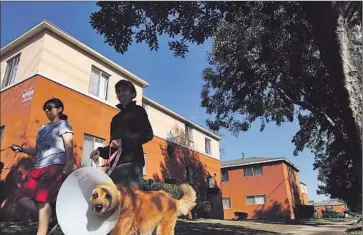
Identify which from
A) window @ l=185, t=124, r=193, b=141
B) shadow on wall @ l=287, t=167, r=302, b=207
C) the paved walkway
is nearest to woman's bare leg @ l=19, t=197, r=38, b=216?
the paved walkway

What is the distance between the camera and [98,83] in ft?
47.8

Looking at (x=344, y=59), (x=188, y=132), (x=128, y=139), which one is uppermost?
(x=188, y=132)

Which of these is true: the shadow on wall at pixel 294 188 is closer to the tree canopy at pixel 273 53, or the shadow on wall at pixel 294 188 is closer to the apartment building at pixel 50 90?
the tree canopy at pixel 273 53

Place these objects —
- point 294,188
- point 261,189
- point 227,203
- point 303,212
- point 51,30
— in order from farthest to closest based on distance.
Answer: point 294,188
point 227,203
point 261,189
point 303,212
point 51,30

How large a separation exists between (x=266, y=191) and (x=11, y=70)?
2722cm

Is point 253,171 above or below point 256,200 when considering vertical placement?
above

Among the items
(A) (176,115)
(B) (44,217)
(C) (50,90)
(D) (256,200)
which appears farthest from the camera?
(D) (256,200)

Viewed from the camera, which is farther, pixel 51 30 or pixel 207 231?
pixel 51 30

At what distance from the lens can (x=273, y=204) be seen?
31.9 metres

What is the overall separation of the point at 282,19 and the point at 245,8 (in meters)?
1.50

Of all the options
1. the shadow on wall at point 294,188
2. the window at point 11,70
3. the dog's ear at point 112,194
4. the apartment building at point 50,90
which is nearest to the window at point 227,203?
the shadow on wall at point 294,188

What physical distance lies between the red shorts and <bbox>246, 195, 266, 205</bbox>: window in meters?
32.0

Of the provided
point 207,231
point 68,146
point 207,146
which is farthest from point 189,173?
point 68,146

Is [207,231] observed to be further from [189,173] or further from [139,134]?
[189,173]
